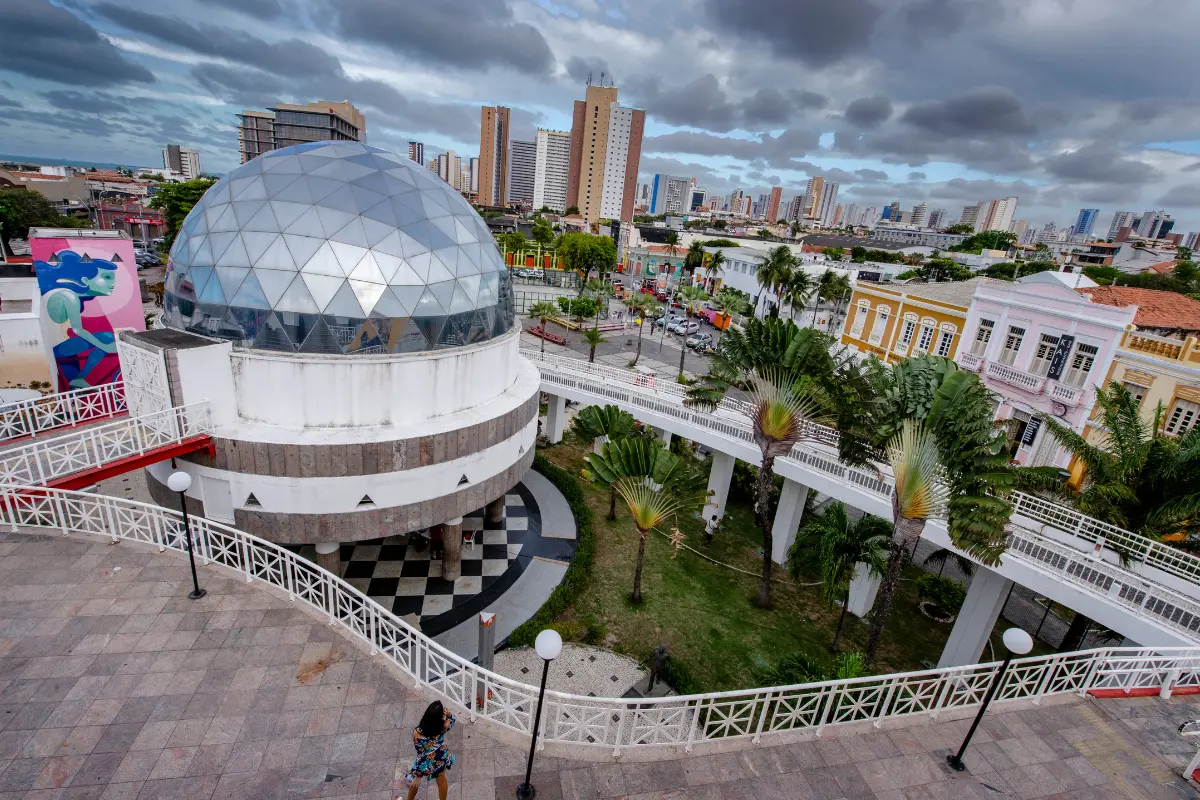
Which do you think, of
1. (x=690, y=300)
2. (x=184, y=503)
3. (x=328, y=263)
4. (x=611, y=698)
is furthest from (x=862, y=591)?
(x=690, y=300)

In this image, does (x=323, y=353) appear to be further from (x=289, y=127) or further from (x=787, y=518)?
(x=289, y=127)

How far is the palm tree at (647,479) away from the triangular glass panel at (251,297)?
9.62 meters

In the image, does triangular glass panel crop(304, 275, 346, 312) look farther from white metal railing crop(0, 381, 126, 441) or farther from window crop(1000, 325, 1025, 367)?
window crop(1000, 325, 1025, 367)

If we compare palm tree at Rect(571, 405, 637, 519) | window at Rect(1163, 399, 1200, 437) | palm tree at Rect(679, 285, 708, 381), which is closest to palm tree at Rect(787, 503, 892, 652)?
palm tree at Rect(571, 405, 637, 519)

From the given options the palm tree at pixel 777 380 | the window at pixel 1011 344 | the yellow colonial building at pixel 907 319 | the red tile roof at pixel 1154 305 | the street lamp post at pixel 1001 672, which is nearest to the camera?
the street lamp post at pixel 1001 672

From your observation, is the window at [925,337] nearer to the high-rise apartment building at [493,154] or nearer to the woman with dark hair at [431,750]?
the woman with dark hair at [431,750]

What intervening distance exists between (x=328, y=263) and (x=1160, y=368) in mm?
29668

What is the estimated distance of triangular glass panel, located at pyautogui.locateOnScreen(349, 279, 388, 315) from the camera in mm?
14039

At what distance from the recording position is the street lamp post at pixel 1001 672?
281 inches

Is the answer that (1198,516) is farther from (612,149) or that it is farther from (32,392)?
(612,149)

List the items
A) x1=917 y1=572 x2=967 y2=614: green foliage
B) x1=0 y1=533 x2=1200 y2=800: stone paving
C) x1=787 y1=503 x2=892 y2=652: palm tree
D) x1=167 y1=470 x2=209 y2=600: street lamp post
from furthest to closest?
x1=917 y1=572 x2=967 y2=614: green foliage < x1=787 y1=503 x2=892 y2=652: palm tree < x1=167 y1=470 x2=209 y2=600: street lamp post < x1=0 y1=533 x2=1200 y2=800: stone paving

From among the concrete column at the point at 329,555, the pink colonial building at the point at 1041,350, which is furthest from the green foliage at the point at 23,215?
the pink colonial building at the point at 1041,350

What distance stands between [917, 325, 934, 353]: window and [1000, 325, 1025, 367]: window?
4.23 m

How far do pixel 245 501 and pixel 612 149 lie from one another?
15273 centimetres
